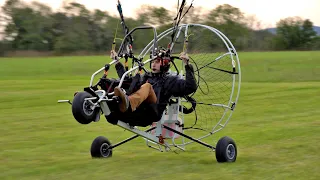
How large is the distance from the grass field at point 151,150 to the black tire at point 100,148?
19 centimetres

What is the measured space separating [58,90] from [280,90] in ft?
30.3

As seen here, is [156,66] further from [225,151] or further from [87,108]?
[87,108]

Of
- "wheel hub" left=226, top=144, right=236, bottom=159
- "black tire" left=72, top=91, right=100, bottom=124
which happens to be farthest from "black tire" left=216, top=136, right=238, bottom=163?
"black tire" left=72, top=91, right=100, bottom=124

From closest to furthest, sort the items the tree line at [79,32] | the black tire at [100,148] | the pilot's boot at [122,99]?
the pilot's boot at [122,99] → the black tire at [100,148] → the tree line at [79,32]

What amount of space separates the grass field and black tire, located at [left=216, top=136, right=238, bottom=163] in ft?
0.47

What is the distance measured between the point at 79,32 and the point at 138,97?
168 feet

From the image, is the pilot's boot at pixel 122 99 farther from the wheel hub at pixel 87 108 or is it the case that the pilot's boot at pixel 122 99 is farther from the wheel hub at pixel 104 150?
the wheel hub at pixel 104 150

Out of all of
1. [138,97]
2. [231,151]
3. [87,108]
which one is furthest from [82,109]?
[231,151]

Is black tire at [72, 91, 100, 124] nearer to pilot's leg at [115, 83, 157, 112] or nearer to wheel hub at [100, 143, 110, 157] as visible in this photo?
pilot's leg at [115, 83, 157, 112]

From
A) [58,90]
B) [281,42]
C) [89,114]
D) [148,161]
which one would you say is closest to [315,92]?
[58,90]

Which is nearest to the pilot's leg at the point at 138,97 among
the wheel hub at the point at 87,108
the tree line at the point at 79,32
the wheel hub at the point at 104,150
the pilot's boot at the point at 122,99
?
the pilot's boot at the point at 122,99

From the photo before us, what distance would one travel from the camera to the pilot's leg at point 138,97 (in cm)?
739

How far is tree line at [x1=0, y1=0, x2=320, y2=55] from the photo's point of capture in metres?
53.8

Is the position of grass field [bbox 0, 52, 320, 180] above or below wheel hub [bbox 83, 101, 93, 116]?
below
